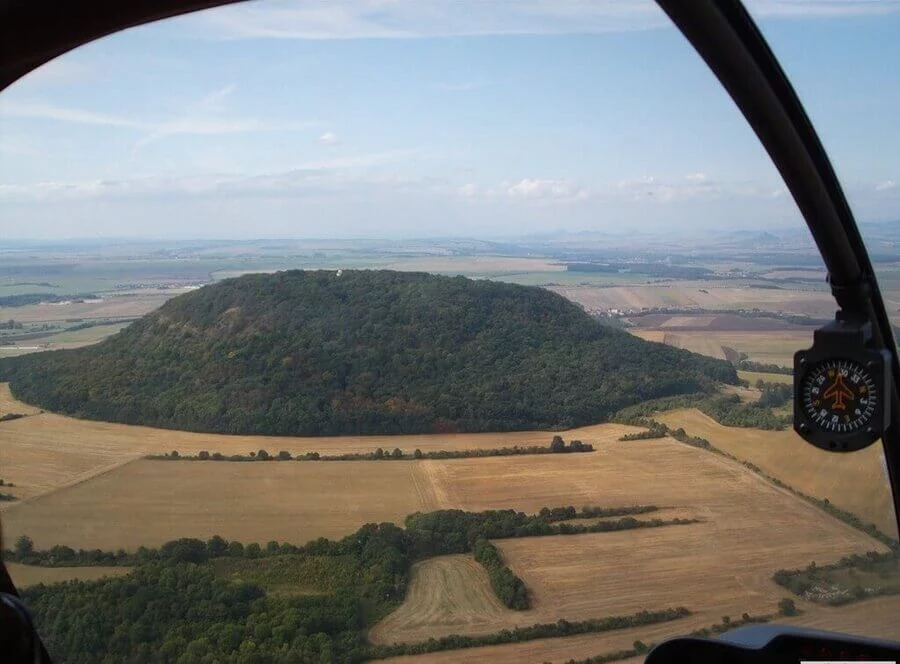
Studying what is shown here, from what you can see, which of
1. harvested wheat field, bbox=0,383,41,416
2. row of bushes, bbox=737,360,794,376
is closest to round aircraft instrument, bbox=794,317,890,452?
row of bushes, bbox=737,360,794,376

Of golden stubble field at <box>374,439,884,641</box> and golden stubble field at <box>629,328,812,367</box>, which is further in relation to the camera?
golden stubble field at <box>629,328,812,367</box>

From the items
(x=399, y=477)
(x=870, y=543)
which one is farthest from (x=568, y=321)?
(x=870, y=543)

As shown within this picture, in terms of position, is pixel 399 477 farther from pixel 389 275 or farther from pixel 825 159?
pixel 825 159

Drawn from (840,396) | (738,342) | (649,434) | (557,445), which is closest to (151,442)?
(557,445)

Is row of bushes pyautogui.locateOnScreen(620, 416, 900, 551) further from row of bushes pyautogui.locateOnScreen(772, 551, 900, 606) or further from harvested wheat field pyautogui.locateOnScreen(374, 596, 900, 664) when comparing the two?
harvested wheat field pyautogui.locateOnScreen(374, 596, 900, 664)

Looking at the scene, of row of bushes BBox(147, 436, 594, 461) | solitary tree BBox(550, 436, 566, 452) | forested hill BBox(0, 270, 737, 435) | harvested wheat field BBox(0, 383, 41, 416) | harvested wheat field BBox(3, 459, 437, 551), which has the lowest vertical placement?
harvested wheat field BBox(3, 459, 437, 551)

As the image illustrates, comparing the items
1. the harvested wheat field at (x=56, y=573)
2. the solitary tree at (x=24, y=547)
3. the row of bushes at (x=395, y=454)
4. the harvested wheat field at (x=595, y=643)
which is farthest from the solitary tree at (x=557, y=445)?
the solitary tree at (x=24, y=547)

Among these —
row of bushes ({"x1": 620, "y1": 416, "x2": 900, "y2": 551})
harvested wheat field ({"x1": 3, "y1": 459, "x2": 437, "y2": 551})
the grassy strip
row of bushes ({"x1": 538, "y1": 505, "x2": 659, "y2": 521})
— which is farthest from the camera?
row of bushes ({"x1": 538, "y1": 505, "x2": 659, "y2": 521})
